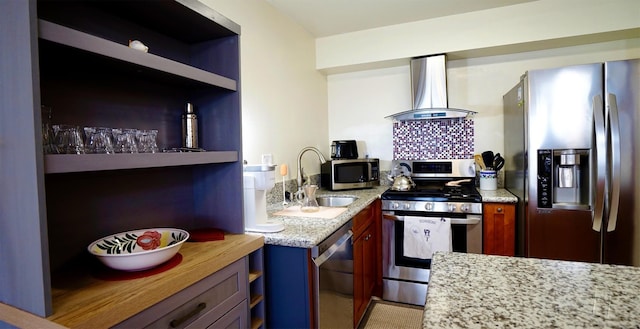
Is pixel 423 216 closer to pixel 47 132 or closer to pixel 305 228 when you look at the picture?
pixel 305 228

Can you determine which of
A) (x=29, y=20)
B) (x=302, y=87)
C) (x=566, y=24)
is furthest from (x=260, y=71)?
(x=566, y=24)

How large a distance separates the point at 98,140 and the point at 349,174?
2.10 m

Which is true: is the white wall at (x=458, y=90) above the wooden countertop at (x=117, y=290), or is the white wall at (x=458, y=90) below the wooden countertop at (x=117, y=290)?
above

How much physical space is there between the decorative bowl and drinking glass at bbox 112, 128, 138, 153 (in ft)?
1.07

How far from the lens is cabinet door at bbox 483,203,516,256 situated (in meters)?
2.29

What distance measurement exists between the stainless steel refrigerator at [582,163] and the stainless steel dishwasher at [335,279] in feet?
4.20

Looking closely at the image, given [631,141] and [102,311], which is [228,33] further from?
[631,141]

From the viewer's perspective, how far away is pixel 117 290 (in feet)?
2.88

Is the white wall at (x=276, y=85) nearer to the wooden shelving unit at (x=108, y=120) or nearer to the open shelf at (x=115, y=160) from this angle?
the wooden shelving unit at (x=108, y=120)

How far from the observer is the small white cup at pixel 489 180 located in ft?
8.74

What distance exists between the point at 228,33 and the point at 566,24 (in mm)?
2593

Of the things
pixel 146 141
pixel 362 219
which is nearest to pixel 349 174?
pixel 362 219

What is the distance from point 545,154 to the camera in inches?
81.1

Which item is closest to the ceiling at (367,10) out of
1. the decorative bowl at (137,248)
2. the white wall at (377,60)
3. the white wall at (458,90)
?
the white wall at (377,60)
